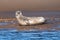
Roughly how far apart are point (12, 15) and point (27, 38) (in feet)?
3.72

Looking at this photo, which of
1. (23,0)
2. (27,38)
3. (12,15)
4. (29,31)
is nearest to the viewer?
(27,38)

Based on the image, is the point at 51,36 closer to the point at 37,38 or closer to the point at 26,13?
the point at 37,38

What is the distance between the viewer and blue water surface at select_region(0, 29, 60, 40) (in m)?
1.33

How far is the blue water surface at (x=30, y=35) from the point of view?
1329mm

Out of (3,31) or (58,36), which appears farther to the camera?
(3,31)

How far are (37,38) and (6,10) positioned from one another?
1363 mm

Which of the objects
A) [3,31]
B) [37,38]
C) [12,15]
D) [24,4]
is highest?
[24,4]

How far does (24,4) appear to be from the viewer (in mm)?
2607

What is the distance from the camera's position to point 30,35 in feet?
4.48

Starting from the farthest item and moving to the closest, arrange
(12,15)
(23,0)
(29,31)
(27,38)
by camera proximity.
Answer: (23,0) → (12,15) → (29,31) → (27,38)

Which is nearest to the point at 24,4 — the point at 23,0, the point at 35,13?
the point at 23,0

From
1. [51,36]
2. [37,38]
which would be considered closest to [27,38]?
[37,38]

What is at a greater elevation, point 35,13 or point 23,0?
point 23,0

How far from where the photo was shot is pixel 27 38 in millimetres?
1327
